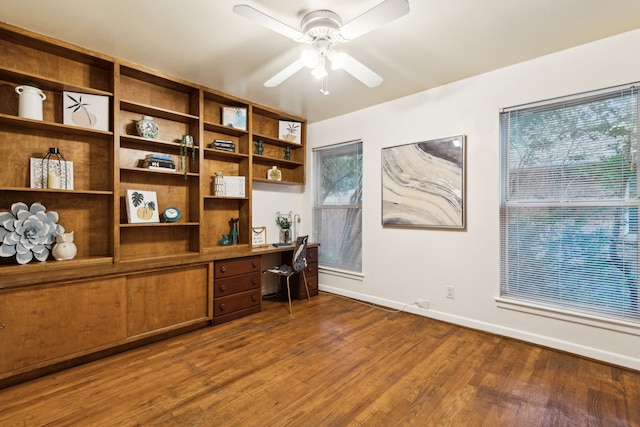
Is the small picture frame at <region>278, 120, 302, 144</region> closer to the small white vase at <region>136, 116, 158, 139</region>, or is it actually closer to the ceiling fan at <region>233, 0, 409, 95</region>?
the small white vase at <region>136, 116, 158, 139</region>

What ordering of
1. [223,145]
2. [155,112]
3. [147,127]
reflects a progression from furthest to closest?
[223,145] < [155,112] < [147,127]

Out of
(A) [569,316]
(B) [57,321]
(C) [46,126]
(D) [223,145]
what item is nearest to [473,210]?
(A) [569,316]

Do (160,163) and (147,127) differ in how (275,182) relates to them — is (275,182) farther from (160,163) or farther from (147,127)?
(147,127)

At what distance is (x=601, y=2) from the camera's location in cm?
188

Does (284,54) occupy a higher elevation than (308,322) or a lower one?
higher

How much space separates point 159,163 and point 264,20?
1843mm

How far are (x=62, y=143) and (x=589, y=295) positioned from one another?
4496mm

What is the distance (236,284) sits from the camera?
3215 millimetres

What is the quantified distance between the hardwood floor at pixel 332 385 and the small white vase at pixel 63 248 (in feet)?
2.82

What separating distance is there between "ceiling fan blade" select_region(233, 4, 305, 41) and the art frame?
1.85 meters

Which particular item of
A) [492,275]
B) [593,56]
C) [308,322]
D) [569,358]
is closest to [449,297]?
[492,275]

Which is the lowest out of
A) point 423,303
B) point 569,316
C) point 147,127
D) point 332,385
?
point 332,385

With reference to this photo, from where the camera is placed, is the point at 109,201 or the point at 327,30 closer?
the point at 327,30

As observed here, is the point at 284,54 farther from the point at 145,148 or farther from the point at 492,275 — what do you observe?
the point at 492,275
